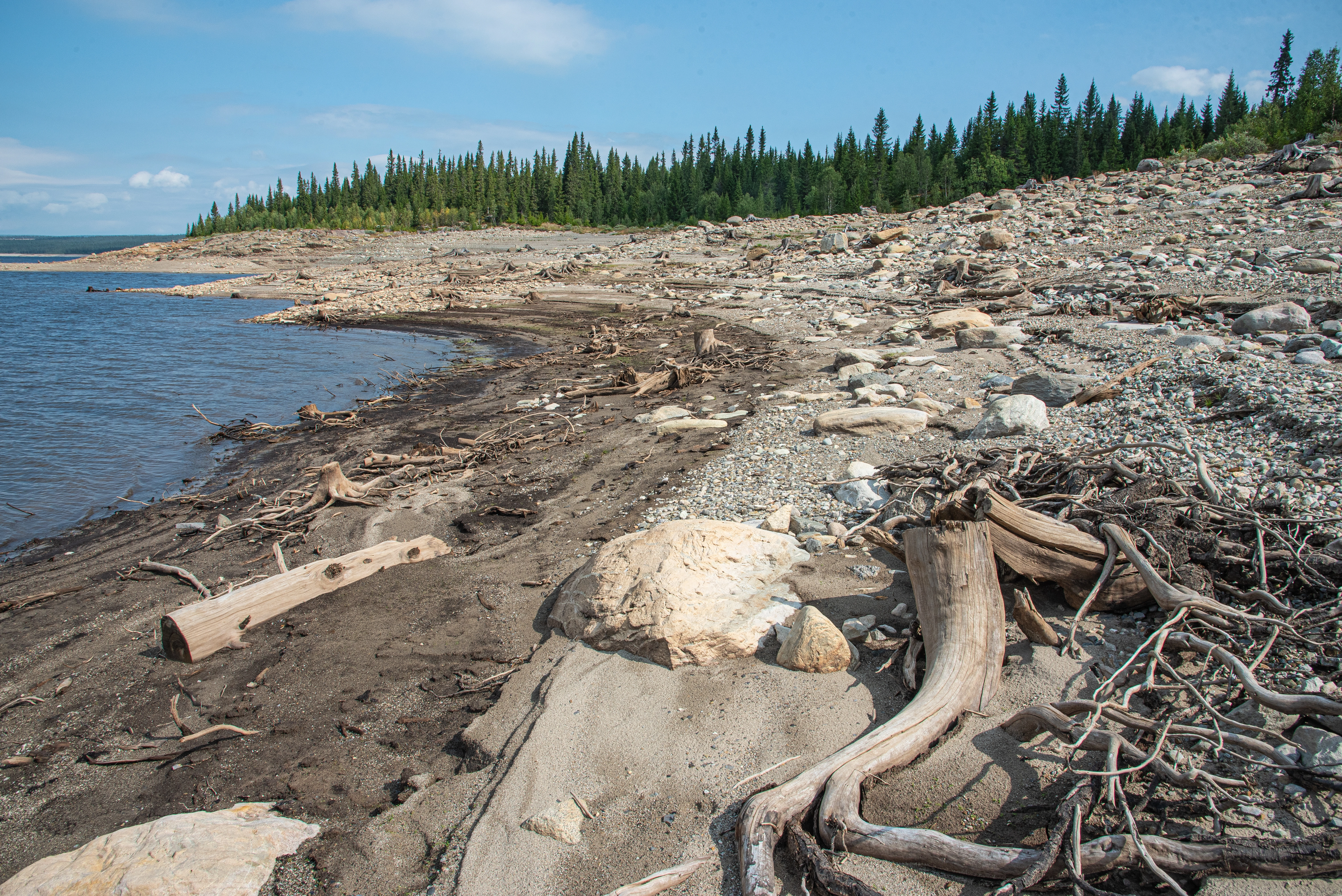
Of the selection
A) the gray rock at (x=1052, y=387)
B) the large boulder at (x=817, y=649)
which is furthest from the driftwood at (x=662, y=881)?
the gray rock at (x=1052, y=387)

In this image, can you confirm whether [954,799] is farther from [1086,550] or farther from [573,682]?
[573,682]

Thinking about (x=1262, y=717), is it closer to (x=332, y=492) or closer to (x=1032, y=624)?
(x=1032, y=624)

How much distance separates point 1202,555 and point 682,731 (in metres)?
2.86

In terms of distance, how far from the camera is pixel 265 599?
5.05 m

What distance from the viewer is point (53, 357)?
18.0 m

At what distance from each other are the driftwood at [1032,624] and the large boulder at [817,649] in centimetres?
89

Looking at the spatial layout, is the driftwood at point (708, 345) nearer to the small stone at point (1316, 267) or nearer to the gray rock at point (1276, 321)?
the gray rock at point (1276, 321)

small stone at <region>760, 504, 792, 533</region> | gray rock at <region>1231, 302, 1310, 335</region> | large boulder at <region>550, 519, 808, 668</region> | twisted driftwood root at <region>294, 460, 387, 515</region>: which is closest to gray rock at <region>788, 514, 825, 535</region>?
small stone at <region>760, 504, 792, 533</region>

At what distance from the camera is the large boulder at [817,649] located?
3.66m

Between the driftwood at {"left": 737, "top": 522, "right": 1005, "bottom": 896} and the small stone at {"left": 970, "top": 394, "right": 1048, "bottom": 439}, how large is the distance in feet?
10.9

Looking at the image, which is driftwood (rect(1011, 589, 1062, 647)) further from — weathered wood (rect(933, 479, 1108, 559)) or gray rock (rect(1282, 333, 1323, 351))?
gray rock (rect(1282, 333, 1323, 351))

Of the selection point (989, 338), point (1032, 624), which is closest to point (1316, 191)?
point (989, 338)

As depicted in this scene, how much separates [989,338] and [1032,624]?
26.0 feet

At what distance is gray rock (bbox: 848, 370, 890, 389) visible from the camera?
9.12 meters
